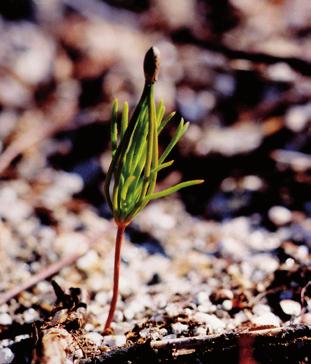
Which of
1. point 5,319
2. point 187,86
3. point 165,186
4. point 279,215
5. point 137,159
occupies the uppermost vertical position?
point 187,86

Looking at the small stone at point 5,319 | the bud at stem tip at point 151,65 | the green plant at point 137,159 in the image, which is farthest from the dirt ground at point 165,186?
the bud at stem tip at point 151,65

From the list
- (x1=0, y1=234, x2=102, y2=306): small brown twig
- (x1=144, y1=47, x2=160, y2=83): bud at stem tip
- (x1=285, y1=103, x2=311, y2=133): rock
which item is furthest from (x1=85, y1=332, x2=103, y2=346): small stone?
(x1=285, y1=103, x2=311, y2=133): rock

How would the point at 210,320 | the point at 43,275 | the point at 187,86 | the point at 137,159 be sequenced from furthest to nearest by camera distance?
the point at 187,86
the point at 43,275
the point at 210,320
the point at 137,159

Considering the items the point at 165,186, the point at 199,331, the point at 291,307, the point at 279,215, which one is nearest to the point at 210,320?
the point at 199,331

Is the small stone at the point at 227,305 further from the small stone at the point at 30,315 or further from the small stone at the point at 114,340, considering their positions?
the small stone at the point at 30,315

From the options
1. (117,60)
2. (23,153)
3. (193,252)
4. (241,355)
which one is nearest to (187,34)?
(117,60)

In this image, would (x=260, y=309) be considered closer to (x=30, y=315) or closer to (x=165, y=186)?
(x=30, y=315)

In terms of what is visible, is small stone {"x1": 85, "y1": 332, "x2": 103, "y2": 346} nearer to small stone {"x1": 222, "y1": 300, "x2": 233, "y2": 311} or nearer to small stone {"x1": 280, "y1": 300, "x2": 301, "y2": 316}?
Result: small stone {"x1": 222, "y1": 300, "x2": 233, "y2": 311}
